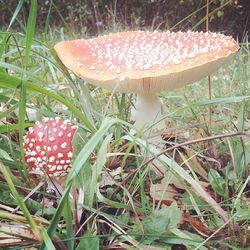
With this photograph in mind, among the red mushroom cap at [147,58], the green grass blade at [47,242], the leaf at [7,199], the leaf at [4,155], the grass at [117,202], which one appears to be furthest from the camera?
the red mushroom cap at [147,58]

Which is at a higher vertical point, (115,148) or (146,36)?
(146,36)

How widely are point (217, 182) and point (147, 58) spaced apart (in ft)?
1.74

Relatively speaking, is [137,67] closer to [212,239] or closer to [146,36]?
[146,36]

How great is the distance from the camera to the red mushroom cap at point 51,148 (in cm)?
142

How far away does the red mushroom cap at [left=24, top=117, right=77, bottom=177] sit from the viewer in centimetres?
142

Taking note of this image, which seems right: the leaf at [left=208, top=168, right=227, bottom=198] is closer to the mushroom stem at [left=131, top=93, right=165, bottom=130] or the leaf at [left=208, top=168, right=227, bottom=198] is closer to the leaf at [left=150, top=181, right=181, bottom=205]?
the leaf at [left=150, top=181, right=181, bottom=205]

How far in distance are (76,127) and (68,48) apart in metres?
0.46

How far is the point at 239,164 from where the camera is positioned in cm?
159

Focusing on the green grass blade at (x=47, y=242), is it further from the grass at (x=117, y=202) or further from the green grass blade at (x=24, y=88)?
the green grass blade at (x=24, y=88)

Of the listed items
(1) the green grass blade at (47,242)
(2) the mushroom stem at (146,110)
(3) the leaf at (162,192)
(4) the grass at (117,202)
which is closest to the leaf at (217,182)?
(4) the grass at (117,202)

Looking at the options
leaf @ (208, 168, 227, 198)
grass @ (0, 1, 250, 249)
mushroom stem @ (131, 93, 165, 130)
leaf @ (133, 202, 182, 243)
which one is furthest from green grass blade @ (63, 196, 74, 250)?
mushroom stem @ (131, 93, 165, 130)

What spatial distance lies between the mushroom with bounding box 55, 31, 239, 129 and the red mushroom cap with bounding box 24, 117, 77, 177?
0.24 metres

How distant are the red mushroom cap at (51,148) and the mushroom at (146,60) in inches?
9.3

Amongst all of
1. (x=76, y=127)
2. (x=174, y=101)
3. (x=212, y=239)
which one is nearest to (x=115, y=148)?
(x=76, y=127)
